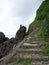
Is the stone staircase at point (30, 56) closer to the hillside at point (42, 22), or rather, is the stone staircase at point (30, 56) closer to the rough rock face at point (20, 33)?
the hillside at point (42, 22)

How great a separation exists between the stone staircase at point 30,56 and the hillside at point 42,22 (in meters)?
2.65

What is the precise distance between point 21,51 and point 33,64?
2377 millimetres

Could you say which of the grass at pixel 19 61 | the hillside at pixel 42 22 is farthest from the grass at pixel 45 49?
the hillside at pixel 42 22

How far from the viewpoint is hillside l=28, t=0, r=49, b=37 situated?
20.2m

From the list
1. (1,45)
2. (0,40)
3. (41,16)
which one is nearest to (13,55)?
(41,16)

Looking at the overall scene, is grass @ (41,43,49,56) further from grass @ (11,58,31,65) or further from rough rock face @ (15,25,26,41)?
rough rock face @ (15,25,26,41)

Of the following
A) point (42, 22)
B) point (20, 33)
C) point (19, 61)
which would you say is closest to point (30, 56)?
point (19, 61)

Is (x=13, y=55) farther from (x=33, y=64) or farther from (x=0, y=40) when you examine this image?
(x=0, y=40)

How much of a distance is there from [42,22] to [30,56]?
12189 millimetres

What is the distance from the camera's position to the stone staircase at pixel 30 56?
15.1 meters

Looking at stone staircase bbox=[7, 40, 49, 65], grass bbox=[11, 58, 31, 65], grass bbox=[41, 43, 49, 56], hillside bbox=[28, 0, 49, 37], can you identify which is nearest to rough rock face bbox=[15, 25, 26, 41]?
hillside bbox=[28, 0, 49, 37]

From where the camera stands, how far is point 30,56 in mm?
15758

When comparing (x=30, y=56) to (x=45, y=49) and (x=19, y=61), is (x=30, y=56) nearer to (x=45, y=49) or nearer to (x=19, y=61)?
(x=19, y=61)

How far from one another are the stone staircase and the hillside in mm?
2648
